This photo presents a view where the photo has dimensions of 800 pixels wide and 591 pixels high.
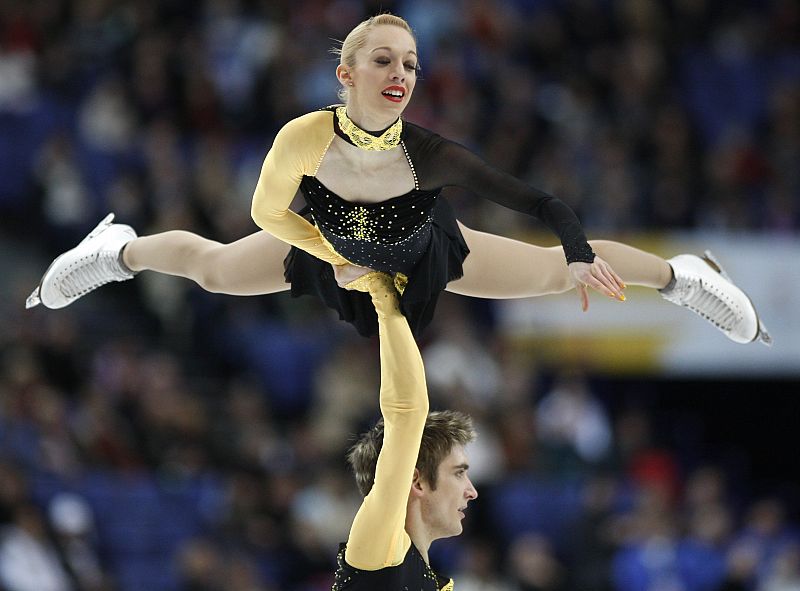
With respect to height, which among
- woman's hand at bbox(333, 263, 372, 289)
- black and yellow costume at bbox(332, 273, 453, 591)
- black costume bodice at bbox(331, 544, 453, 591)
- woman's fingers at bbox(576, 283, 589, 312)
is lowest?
black costume bodice at bbox(331, 544, 453, 591)

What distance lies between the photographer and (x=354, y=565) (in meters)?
3.52

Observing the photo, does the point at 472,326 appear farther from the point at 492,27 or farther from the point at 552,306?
the point at 492,27

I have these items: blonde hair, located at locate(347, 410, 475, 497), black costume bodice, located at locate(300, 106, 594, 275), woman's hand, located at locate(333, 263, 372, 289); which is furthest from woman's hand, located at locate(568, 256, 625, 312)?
woman's hand, located at locate(333, 263, 372, 289)

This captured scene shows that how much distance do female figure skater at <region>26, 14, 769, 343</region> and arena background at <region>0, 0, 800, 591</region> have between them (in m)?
2.92

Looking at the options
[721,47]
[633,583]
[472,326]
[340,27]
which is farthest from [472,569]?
[721,47]

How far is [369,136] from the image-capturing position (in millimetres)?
3742

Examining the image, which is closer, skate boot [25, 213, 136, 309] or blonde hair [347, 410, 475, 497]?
blonde hair [347, 410, 475, 497]

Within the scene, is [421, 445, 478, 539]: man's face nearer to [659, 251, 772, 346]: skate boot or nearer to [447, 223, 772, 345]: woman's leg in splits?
[447, 223, 772, 345]: woman's leg in splits

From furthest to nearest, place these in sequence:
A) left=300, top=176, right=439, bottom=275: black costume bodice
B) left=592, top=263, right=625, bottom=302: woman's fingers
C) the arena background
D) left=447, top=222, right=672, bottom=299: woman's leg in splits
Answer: the arena background → left=447, top=222, right=672, bottom=299: woman's leg in splits → left=300, top=176, right=439, bottom=275: black costume bodice → left=592, top=263, right=625, bottom=302: woman's fingers

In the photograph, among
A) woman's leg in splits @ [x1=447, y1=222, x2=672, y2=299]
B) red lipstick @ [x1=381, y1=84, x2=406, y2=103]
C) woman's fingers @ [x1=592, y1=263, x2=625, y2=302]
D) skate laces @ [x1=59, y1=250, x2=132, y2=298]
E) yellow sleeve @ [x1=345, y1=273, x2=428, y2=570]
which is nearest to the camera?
woman's fingers @ [x1=592, y1=263, x2=625, y2=302]

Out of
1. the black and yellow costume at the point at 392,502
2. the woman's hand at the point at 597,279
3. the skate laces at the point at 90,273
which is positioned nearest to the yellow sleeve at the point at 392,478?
the black and yellow costume at the point at 392,502

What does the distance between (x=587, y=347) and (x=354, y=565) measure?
5623 millimetres

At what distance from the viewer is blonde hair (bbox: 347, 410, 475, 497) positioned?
3.72 m

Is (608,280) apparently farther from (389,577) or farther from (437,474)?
(389,577)
